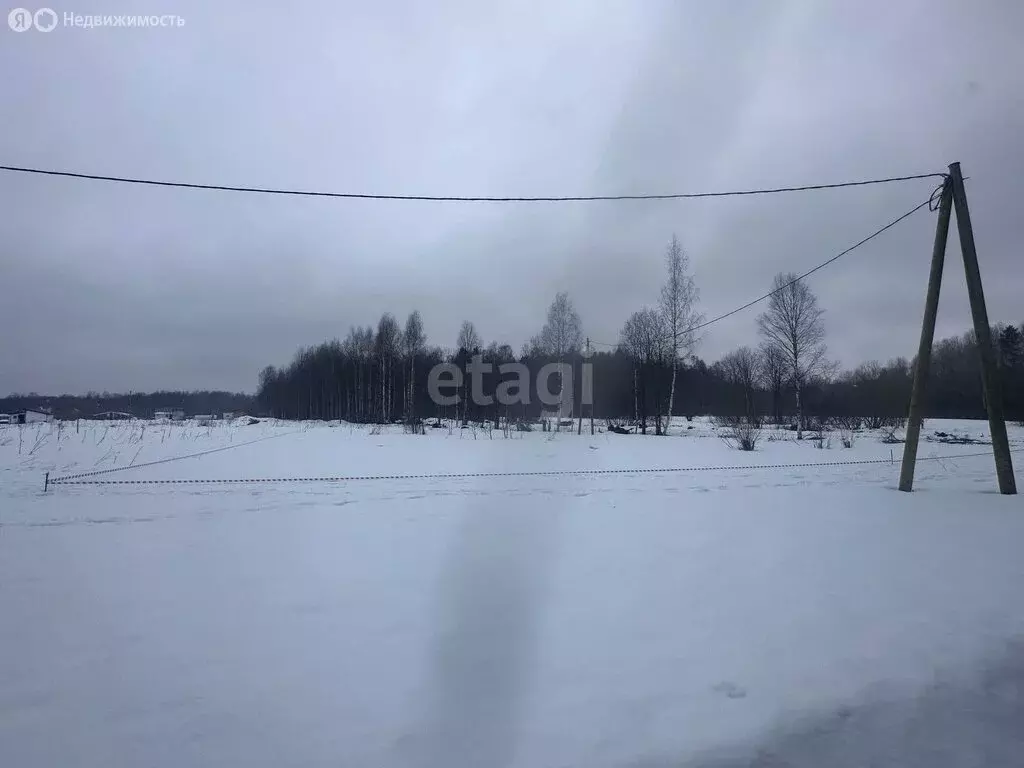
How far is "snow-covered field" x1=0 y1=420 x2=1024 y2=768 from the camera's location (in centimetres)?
245

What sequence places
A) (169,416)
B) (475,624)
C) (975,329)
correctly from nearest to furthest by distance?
1. (475,624)
2. (975,329)
3. (169,416)

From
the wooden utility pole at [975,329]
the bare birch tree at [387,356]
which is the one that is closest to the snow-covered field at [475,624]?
the wooden utility pole at [975,329]

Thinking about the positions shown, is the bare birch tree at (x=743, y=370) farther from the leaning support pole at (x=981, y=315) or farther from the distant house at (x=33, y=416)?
the distant house at (x=33, y=416)

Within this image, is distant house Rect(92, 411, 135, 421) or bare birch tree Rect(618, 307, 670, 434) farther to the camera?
distant house Rect(92, 411, 135, 421)

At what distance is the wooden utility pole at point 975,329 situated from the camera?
809 centimetres

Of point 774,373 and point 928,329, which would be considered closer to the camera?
point 928,329

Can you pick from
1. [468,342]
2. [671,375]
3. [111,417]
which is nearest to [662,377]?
[671,375]

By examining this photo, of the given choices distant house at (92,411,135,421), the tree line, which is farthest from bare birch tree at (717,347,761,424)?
distant house at (92,411,135,421)

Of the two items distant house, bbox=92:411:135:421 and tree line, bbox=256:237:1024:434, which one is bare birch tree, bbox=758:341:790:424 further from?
distant house, bbox=92:411:135:421

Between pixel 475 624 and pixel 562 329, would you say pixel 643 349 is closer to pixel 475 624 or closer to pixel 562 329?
pixel 562 329

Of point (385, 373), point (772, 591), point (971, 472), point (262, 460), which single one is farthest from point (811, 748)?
point (385, 373)

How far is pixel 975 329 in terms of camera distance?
827 centimetres

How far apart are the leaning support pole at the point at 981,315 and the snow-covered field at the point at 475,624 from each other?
0.63 meters

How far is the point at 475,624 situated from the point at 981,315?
360 inches
